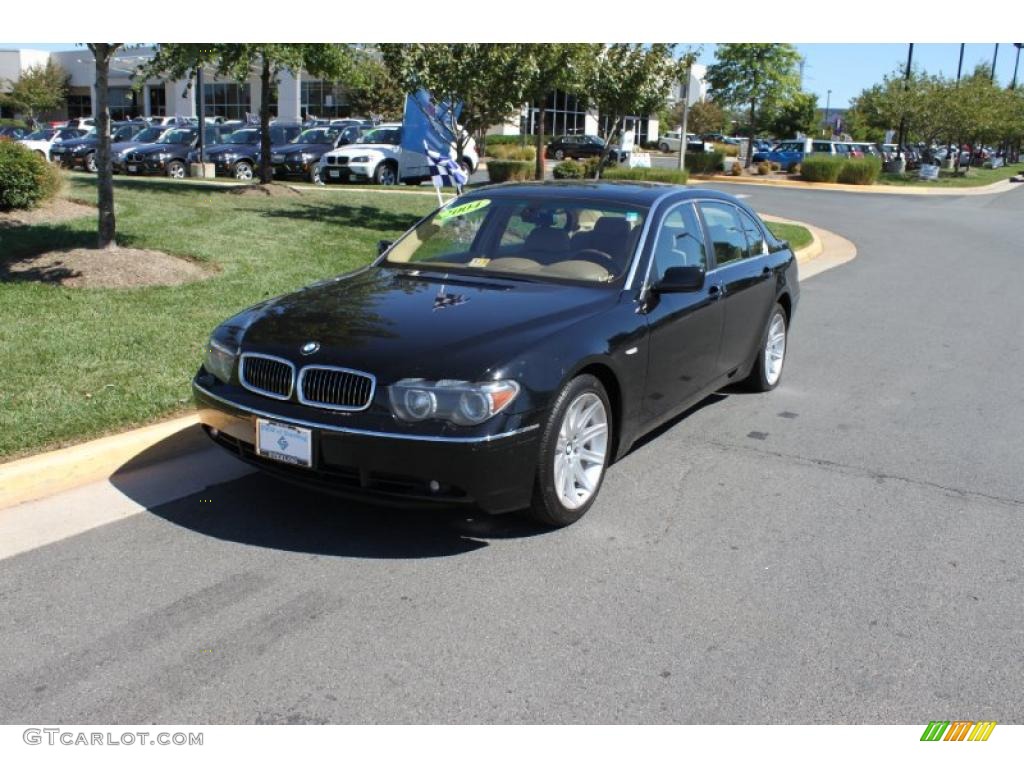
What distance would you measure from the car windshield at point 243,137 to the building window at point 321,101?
30.6 metres

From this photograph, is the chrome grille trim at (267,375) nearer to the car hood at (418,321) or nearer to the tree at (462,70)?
the car hood at (418,321)

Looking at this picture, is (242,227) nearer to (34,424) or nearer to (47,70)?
(34,424)

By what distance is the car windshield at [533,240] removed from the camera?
17.7ft

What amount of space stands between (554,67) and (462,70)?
1982 mm

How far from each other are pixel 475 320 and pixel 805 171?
125 feet

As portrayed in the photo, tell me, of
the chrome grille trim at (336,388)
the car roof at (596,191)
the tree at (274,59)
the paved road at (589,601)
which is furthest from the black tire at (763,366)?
the tree at (274,59)

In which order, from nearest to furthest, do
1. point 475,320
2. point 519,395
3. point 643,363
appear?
point 519,395
point 475,320
point 643,363

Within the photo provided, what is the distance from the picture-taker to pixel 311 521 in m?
4.71

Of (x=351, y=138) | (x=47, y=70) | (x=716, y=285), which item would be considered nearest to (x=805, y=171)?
(x=351, y=138)

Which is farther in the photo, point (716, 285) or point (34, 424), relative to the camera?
point (716, 285)

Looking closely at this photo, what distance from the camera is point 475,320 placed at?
4.62 meters

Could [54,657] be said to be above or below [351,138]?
below

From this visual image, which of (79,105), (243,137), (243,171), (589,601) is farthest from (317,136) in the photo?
(79,105)

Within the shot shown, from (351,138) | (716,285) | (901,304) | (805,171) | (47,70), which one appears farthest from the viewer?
(47,70)
